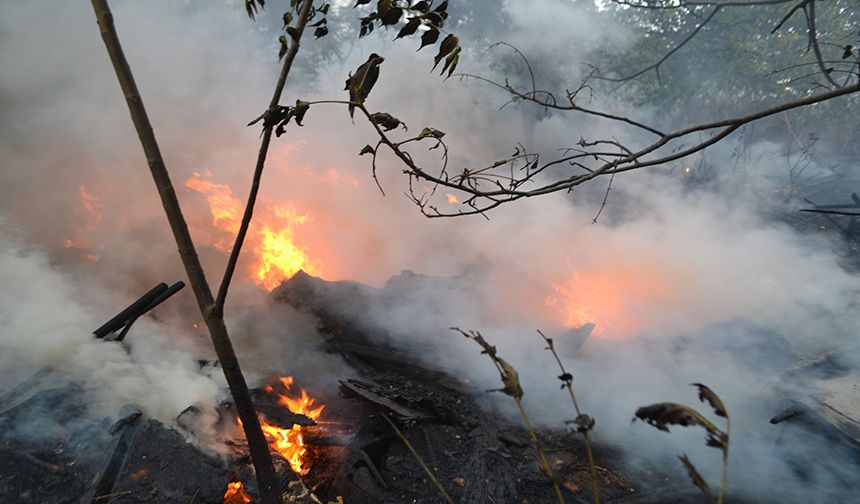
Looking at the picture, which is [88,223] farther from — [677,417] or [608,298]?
[608,298]

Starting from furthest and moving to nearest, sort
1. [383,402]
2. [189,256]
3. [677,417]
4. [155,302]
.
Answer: [383,402]
[155,302]
[189,256]
[677,417]

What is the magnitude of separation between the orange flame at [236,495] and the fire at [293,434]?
0.47 meters

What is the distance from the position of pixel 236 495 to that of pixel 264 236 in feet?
20.2

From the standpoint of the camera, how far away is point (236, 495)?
10.4 ft

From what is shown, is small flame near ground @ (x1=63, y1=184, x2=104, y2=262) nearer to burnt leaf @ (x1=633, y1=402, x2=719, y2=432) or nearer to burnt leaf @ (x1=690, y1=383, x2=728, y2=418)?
burnt leaf @ (x1=633, y1=402, x2=719, y2=432)

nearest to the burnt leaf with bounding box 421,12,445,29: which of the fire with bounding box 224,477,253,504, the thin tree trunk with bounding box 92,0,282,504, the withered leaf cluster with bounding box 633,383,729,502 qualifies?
the thin tree trunk with bounding box 92,0,282,504

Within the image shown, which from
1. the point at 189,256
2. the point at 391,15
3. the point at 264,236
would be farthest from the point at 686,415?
the point at 264,236

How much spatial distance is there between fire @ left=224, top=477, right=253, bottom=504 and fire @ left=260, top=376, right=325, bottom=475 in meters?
0.47

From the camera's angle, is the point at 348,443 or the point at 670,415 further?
the point at 348,443

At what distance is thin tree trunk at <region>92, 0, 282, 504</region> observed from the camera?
1632mm

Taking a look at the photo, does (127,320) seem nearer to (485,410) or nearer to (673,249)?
(485,410)

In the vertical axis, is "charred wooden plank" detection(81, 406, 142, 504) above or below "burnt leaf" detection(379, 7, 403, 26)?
below

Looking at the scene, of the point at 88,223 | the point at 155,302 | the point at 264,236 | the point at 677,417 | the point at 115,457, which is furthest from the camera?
the point at 264,236

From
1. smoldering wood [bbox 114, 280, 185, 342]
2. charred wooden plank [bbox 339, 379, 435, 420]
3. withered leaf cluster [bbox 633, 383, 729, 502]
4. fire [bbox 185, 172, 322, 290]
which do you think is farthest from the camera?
fire [bbox 185, 172, 322, 290]
